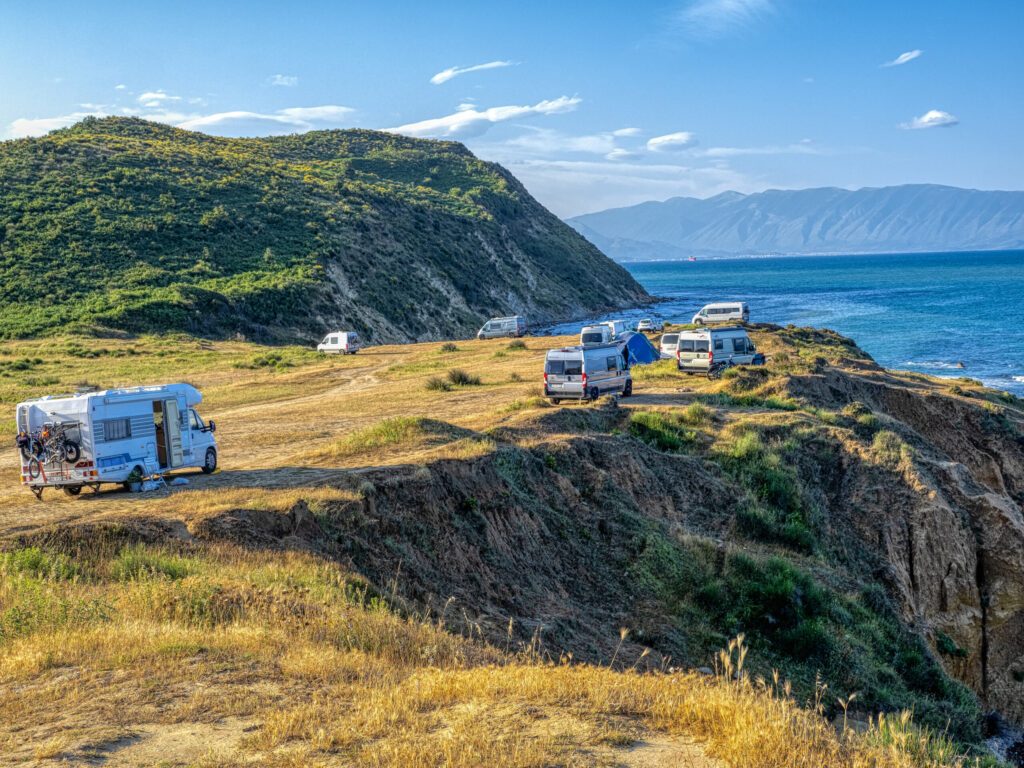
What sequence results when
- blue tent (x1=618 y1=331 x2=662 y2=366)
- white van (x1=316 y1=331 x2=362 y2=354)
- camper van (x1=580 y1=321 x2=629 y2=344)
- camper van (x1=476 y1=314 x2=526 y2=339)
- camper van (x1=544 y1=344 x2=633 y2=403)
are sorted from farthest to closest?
1. camper van (x1=476 y1=314 x2=526 y2=339)
2. white van (x1=316 y1=331 x2=362 y2=354)
3. camper van (x1=580 y1=321 x2=629 y2=344)
4. blue tent (x1=618 y1=331 x2=662 y2=366)
5. camper van (x1=544 y1=344 x2=633 y2=403)

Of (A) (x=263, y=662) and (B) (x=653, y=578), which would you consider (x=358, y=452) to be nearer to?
(B) (x=653, y=578)

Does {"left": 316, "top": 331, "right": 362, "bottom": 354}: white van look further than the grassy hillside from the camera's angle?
Yes

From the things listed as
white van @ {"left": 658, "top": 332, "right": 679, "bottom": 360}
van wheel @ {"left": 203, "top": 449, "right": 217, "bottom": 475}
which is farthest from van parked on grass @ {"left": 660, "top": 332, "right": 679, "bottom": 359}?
van wheel @ {"left": 203, "top": 449, "right": 217, "bottom": 475}

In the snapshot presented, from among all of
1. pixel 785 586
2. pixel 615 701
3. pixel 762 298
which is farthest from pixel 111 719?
pixel 762 298

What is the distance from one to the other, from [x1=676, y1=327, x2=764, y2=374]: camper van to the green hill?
37414 millimetres

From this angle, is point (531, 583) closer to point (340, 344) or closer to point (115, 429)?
point (115, 429)

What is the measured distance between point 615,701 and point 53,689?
532 cm

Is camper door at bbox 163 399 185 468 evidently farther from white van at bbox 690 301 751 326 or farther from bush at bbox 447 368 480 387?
white van at bbox 690 301 751 326

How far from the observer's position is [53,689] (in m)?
8.65

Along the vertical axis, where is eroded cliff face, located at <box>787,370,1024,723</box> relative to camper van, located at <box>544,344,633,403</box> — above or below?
below

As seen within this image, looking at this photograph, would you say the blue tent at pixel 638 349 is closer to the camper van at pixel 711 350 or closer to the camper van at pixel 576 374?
the camper van at pixel 711 350

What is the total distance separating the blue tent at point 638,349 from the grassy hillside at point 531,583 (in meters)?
6.04

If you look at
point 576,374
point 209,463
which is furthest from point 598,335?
point 209,463

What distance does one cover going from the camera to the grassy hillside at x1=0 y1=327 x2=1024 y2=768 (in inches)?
319
